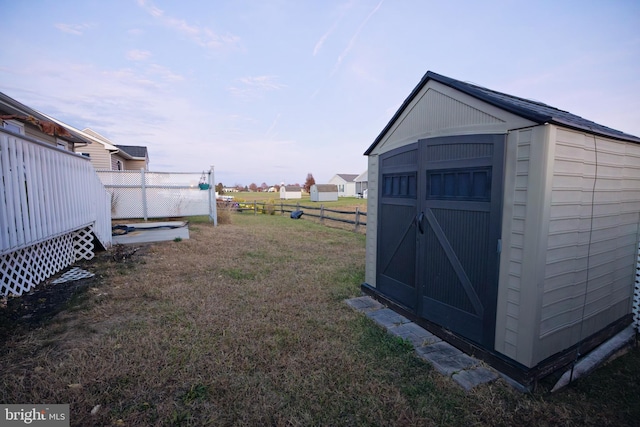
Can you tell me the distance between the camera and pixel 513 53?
621 centimetres

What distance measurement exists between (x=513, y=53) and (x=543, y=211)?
606cm

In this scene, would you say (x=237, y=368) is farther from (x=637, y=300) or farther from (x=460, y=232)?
(x=637, y=300)

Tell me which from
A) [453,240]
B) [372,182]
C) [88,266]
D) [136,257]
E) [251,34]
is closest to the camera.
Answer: [453,240]

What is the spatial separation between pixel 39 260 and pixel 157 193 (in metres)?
7.80

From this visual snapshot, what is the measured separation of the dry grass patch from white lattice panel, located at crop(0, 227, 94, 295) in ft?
2.50

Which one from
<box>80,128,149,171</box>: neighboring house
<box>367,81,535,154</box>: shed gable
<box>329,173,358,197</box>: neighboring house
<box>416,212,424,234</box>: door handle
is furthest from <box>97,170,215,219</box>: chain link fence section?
<box>329,173,358,197</box>: neighboring house

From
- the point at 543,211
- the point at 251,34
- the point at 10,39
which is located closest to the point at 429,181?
the point at 543,211

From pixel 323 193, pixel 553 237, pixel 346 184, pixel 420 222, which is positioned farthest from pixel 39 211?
pixel 346 184

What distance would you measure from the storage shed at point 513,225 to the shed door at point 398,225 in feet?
0.08

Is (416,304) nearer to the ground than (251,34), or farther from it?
nearer to the ground

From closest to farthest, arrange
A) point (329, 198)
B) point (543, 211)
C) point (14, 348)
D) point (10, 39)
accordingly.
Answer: point (543, 211) → point (14, 348) → point (10, 39) → point (329, 198)

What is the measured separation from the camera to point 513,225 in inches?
90.7

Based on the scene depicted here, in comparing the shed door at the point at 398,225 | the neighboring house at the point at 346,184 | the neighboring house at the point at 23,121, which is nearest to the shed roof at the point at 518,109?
the shed door at the point at 398,225

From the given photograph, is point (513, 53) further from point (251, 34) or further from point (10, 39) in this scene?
point (10, 39)
